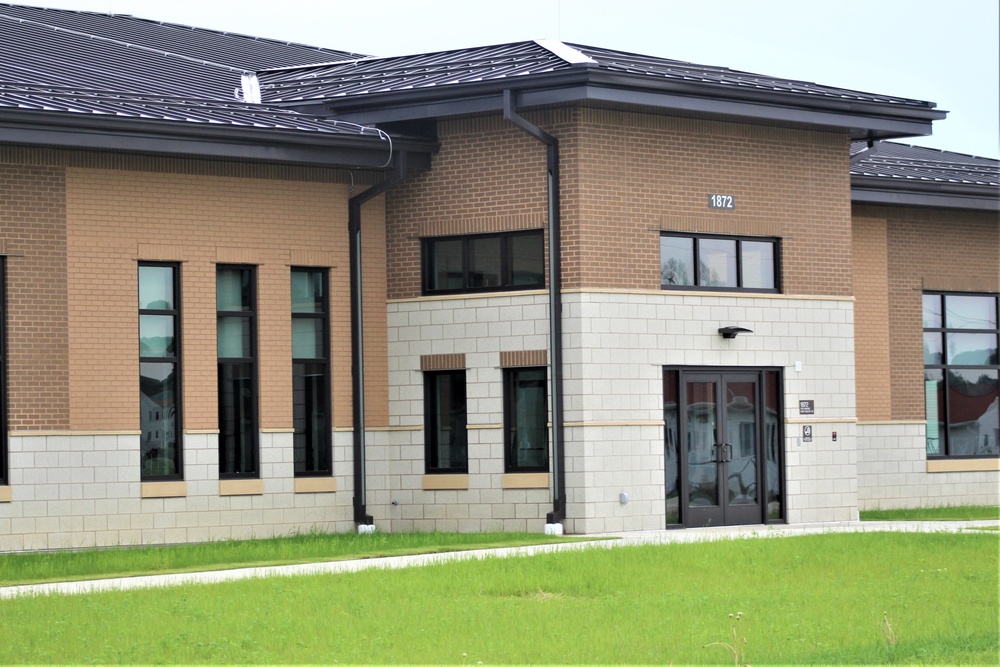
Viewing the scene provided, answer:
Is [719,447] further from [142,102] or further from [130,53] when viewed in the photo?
[130,53]

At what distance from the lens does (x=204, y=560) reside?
59.0ft

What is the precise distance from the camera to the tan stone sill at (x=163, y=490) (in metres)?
20.8

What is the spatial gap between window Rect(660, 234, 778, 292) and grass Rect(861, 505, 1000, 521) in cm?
442

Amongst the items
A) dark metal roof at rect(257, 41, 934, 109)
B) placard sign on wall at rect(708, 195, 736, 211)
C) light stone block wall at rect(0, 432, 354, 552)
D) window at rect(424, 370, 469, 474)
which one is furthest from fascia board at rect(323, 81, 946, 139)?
light stone block wall at rect(0, 432, 354, 552)

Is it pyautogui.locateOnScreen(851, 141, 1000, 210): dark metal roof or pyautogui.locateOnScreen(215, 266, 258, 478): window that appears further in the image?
pyautogui.locateOnScreen(851, 141, 1000, 210): dark metal roof

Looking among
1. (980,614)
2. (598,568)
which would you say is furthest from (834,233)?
(980,614)

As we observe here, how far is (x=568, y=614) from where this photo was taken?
43.7ft

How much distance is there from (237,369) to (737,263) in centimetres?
707

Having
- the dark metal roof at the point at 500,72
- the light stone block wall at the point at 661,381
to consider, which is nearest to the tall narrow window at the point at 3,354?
the dark metal roof at the point at 500,72

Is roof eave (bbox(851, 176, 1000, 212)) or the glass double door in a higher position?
roof eave (bbox(851, 176, 1000, 212))

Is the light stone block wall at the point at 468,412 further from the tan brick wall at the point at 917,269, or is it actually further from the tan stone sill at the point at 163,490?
the tan brick wall at the point at 917,269

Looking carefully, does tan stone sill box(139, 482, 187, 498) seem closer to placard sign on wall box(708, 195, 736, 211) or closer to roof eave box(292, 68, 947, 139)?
roof eave box(292, 68, 947, 139)

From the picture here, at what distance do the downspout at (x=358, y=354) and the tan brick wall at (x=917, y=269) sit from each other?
886 centimetres

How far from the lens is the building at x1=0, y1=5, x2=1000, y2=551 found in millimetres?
20422
